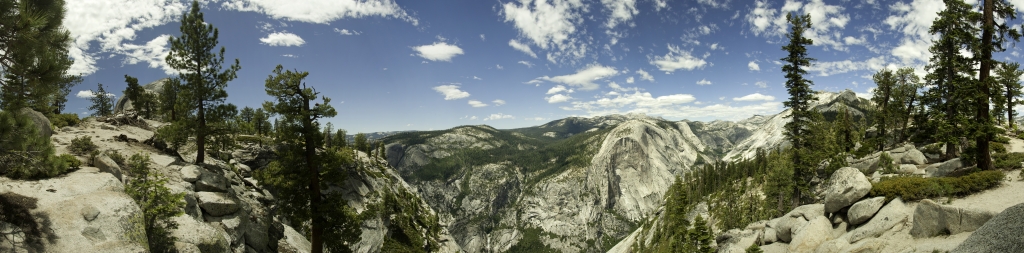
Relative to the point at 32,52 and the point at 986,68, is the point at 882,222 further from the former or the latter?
the point at 32,52

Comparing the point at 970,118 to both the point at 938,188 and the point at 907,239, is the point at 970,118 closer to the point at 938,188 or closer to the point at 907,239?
the point at 938,188

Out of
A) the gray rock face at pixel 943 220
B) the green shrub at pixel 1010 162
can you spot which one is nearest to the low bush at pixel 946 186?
the gray rock face at pixel 943 220

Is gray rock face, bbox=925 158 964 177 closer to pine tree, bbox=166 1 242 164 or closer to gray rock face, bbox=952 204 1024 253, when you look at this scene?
gray rock face, bbox=952 204 1024 253

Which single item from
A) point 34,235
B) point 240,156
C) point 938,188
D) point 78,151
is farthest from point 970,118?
point 240,156

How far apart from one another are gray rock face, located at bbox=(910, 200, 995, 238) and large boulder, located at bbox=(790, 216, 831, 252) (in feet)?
14.7

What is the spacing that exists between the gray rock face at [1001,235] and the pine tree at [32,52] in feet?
88.8

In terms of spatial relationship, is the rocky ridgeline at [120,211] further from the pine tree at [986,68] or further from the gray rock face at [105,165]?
the pine tree at [986,68]

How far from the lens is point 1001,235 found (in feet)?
34.0

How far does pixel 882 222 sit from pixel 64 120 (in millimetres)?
63996

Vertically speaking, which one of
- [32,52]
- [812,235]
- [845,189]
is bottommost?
[812,235]

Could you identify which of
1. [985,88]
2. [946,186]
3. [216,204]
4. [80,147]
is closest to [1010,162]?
[985,88]

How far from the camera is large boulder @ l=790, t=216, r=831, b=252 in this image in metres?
20.1

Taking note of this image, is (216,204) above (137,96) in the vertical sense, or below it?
below

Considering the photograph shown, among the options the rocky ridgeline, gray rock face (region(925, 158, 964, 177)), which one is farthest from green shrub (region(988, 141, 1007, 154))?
the rocky ridgeline
